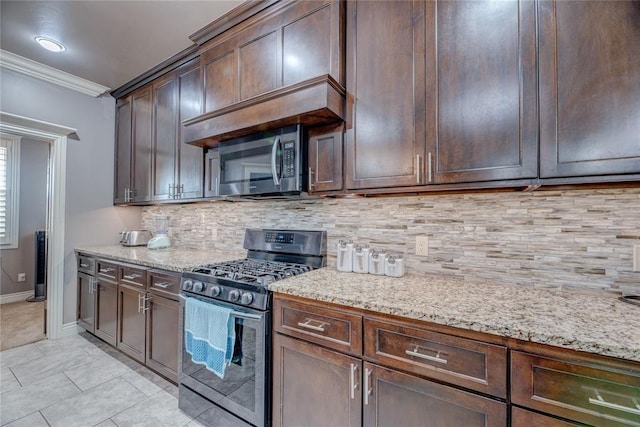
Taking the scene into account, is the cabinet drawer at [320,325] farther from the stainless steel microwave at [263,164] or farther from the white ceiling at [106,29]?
the white ceiling at [106,29]

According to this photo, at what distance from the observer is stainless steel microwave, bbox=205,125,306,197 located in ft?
5.65

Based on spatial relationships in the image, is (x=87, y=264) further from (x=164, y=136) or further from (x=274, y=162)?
(x=274, y=162)

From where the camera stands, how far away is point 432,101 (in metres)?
1.36

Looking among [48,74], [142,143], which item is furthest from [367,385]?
[48,74]

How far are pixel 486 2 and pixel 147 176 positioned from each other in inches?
120

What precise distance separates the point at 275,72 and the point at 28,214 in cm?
484

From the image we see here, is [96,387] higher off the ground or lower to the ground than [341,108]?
lower

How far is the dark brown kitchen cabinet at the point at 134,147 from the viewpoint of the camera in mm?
2900

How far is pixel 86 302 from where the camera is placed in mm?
2922

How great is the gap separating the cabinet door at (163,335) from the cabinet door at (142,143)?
1.25m

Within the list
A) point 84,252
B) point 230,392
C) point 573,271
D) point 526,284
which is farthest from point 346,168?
point 84,252

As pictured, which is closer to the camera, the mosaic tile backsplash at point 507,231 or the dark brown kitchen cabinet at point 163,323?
the mosaic tile backsplash at point 507,231

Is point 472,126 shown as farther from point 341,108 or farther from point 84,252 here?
point 84,252

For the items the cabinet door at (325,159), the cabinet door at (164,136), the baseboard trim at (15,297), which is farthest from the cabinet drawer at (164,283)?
the baseboard trim at (15,297)
